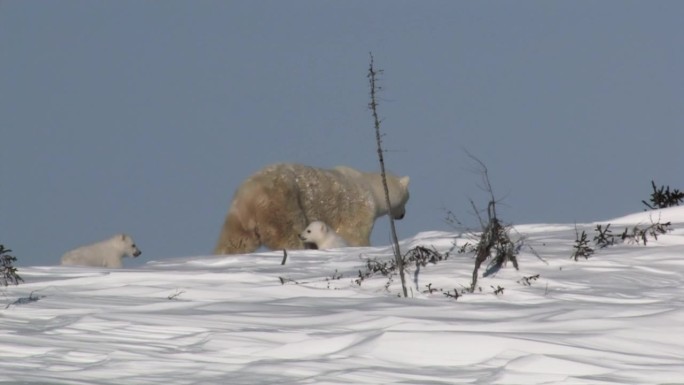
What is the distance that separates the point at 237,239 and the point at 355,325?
1134 centimetres

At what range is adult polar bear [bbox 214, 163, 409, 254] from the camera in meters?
17.9

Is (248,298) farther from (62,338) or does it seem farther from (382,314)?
(62,338)

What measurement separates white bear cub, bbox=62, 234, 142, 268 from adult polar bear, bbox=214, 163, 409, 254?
2527 millimetres

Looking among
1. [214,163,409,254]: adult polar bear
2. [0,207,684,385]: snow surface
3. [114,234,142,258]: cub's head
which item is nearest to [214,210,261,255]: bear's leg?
[214,163,409,254]: adult polar bear

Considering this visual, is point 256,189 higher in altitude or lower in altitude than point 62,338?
higher

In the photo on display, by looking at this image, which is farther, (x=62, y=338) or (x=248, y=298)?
(x=248, y=298)

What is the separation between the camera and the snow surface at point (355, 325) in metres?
5.50

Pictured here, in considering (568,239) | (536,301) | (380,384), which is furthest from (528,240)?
(380,384)

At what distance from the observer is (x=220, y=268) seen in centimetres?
1135

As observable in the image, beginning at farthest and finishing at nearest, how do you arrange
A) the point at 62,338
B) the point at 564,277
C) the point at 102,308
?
the point at 564,277
the point at 102,308
the point at 62,338

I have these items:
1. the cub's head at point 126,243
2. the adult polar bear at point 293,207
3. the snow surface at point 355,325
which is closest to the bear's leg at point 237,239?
the adult polar bear at point 293,207

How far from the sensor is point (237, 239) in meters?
18.0

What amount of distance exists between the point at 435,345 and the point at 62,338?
1958mm

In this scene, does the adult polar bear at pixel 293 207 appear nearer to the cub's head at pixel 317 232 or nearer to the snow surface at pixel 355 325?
the cub's head at pixel 317 232
